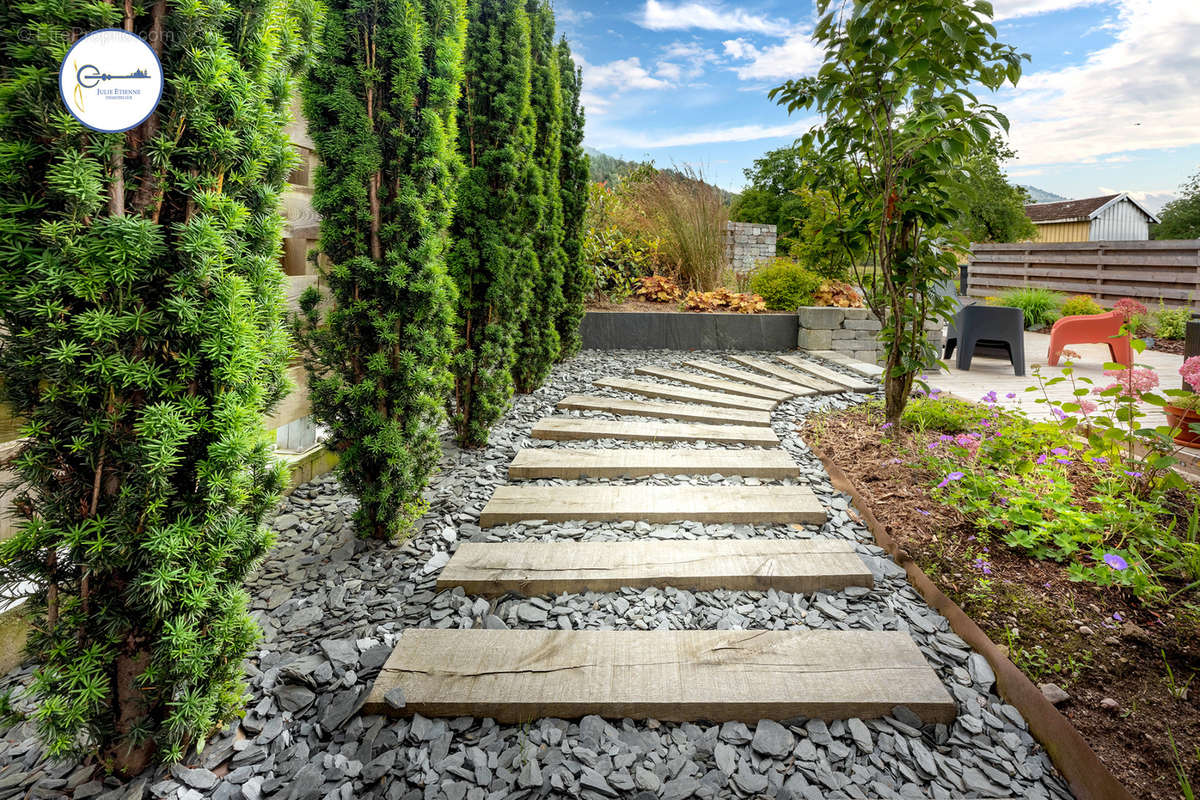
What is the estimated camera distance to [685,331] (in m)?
6.37

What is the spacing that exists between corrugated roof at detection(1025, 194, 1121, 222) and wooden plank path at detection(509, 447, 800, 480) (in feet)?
106

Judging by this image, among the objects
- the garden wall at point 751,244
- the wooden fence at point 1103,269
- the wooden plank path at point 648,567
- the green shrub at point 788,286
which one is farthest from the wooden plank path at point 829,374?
the garden wall at point 751,244

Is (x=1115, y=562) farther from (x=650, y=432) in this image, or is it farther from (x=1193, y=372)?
(x=650, y=432)

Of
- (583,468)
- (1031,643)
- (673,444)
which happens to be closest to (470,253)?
(583,468)

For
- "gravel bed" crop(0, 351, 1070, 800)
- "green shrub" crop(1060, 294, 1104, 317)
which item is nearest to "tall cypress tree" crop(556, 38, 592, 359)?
"gravel bed" crop(0, 351, 1070, 800)

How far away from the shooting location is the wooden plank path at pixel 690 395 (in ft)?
13.3

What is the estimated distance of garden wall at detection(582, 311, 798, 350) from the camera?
6324 mm

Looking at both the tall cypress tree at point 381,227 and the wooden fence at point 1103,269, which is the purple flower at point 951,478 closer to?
the tall cypress tree at point 381,227

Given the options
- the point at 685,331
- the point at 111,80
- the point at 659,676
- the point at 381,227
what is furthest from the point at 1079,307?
the point at 111,80

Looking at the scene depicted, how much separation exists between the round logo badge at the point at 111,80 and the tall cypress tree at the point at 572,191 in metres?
4.24

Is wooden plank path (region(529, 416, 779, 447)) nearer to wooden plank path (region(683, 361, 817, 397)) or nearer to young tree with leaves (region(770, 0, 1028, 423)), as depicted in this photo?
young tree with leaves (region(770, 0, 1028, 423))

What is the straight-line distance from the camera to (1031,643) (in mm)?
1554

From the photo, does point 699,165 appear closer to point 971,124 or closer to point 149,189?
point 971,124

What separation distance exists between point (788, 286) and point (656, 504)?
15.8 ft
